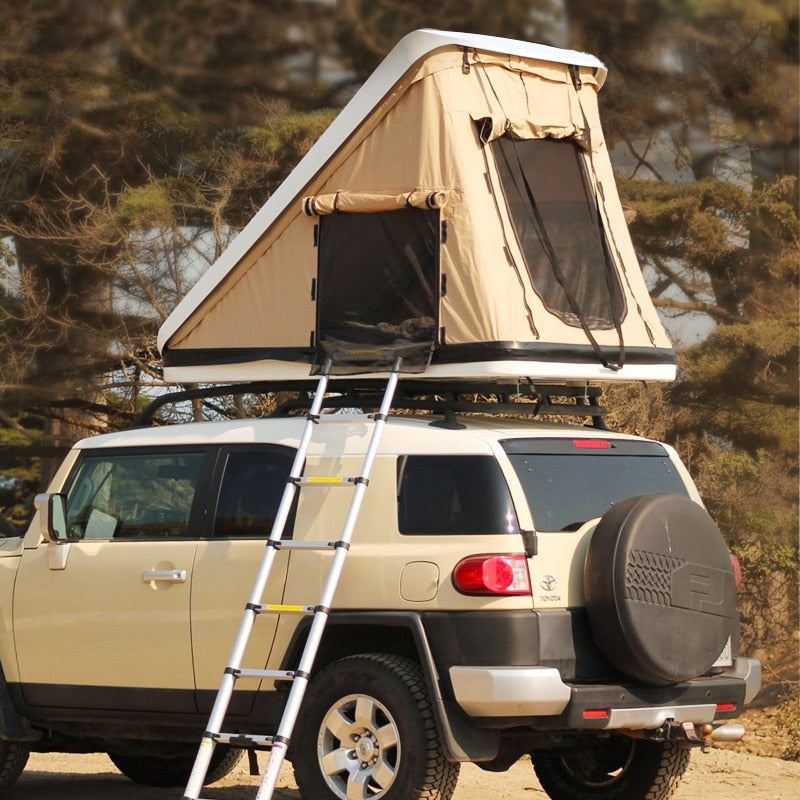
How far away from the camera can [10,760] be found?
8305 millimetres

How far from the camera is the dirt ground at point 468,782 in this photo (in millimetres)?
8969

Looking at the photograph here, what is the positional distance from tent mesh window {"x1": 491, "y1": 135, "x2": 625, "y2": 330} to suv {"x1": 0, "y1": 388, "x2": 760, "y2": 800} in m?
0.62

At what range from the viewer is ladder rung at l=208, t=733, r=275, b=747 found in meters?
6.67

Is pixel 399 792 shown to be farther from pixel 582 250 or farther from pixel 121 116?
pixel 121 116

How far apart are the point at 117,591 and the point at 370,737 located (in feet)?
5.35

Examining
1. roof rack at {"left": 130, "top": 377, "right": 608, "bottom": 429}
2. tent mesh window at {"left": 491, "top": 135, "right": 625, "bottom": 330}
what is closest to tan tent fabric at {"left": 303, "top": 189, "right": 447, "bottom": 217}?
tent mesh window at {"left": 491, "top": 135, "right": 625, "bottom": 330}

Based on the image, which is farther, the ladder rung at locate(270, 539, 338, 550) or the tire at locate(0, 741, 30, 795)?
the tire at locate(0, 741, 30, 795)

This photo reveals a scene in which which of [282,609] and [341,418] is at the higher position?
[341,418]

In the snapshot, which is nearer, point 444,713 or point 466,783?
point 444,713

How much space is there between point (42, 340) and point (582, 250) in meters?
9.73

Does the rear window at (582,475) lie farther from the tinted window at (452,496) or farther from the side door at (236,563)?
the side door at (236,563)

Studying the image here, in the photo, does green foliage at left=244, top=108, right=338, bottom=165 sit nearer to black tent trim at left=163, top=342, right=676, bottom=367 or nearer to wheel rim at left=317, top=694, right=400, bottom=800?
black tent trim at left=163, top=342, right=676, bottom=367

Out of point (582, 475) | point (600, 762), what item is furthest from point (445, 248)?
point (600, 762)

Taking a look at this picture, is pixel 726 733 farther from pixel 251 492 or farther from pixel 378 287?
pixel 378 287
